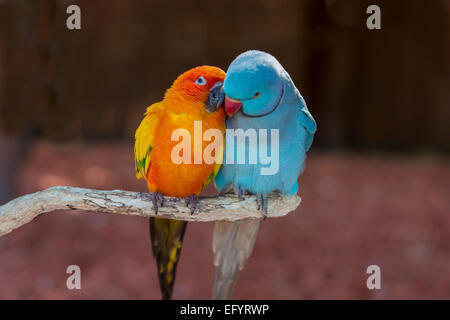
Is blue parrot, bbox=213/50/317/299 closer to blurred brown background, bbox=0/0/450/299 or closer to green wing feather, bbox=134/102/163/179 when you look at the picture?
green wing feather, bbox=134/102/163/179

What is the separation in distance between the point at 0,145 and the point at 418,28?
21.8 ft

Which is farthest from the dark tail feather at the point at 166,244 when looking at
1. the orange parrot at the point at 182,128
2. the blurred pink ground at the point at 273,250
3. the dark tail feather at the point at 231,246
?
the blurred pink ground at the point at 273,250

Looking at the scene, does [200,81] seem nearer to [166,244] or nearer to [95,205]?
[95,205]

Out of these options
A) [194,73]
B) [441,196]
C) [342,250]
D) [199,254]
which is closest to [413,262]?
[342,250]

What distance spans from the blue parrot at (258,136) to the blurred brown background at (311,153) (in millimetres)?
2145

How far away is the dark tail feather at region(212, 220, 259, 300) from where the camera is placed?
2902 mm

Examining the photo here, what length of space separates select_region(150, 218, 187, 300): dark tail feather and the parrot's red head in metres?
0.72

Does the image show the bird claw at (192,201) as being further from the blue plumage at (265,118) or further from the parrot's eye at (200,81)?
the parrot's eye at (200,81)

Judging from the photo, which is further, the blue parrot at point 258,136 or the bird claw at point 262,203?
the bird claw at point 262,203

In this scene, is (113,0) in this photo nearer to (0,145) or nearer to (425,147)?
(0,145)

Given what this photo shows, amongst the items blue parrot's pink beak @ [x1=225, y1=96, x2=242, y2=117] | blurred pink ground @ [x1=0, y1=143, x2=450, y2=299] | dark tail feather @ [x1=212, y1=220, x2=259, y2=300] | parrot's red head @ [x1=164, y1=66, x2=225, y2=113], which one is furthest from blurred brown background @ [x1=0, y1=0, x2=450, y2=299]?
blue parrot's pink beak @ [x1=225, y1=96, x2=242, y2=117]

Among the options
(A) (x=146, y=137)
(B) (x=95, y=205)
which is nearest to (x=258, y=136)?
(A) (x=146, y=137)

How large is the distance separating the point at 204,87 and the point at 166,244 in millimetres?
927

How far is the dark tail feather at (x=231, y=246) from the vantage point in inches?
114
